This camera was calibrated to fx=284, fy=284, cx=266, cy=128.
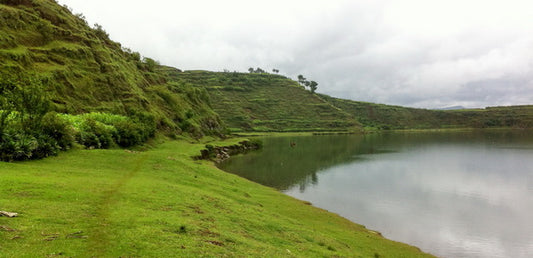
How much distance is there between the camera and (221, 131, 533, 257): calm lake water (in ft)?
102

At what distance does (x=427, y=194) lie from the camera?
47719mm

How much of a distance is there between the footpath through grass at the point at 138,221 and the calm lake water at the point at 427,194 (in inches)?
277

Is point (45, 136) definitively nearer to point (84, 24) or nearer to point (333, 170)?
point (333, 170)

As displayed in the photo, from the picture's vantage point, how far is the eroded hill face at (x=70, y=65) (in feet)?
191

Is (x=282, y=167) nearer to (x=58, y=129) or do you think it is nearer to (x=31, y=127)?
(x=58, y=129)

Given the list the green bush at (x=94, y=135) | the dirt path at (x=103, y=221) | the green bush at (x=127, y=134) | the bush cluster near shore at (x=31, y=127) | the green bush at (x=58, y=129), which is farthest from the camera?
the green bush at (x=127, y=134)

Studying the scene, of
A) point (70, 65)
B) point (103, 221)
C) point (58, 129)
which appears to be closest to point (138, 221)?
point (103, 221)

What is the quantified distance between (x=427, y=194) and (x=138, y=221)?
4730 centimetres

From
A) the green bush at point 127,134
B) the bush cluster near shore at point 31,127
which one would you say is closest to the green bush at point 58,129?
the bush cluster near shore at point 31,127

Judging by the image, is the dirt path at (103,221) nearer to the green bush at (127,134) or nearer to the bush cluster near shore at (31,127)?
the bush cluster near shore at (31,127)

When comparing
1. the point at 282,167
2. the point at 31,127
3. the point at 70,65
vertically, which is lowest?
the point at 282,167

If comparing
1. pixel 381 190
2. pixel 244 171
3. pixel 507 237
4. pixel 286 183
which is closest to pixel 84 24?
pixel 244 171

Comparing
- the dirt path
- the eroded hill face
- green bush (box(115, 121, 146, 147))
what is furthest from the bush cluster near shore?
the eroded hill face

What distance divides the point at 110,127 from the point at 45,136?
16149 mm
